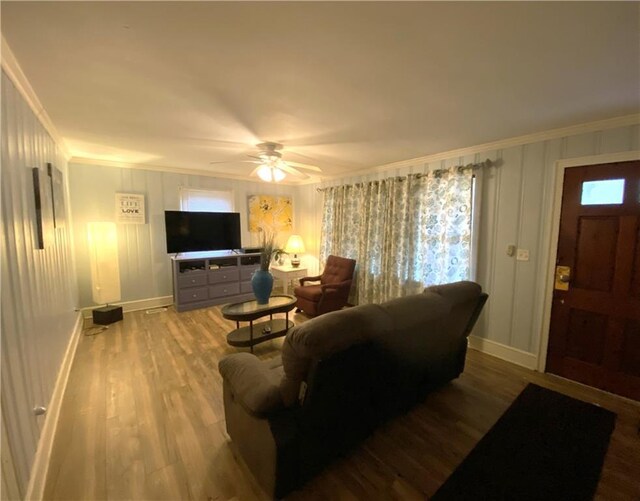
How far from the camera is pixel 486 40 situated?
134 centimetres

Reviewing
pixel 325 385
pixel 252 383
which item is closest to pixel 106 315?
pixel 252 383

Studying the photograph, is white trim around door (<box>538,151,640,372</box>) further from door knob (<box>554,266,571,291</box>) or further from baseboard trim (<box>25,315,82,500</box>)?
baseboard trim (<box>25,315,82,500</box>)

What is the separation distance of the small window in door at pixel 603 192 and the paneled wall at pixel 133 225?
491 cm

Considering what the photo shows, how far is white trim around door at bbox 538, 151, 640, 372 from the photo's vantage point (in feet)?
7.95

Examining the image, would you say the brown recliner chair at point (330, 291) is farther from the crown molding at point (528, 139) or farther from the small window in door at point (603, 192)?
Result: the small window in door at point (603, 192)

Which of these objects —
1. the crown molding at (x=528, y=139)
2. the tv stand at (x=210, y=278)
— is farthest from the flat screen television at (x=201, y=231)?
→ the crown molding at (x=528, y=139)

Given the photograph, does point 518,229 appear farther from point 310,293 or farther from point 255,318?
point 255,318

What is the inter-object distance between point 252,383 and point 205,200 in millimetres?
4067

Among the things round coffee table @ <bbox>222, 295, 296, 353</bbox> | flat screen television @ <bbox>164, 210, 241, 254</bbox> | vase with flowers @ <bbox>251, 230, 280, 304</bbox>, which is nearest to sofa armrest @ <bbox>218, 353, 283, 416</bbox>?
round coffee table @ <bbox>222, 295, 296, 353</bbox>

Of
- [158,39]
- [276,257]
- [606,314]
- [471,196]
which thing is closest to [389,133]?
[471,196]

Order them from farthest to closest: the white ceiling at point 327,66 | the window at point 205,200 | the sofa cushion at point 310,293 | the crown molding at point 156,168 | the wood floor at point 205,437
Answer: the window at point 205,200, the sofa cushion at point 310,293, the crown molding at point 156,168, the wood floor at point 205,437, the white ceiling at point 327,66

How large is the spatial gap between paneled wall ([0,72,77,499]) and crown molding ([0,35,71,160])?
2.1 inches

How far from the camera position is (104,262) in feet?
12.7

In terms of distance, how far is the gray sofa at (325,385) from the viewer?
1385 millimetres
